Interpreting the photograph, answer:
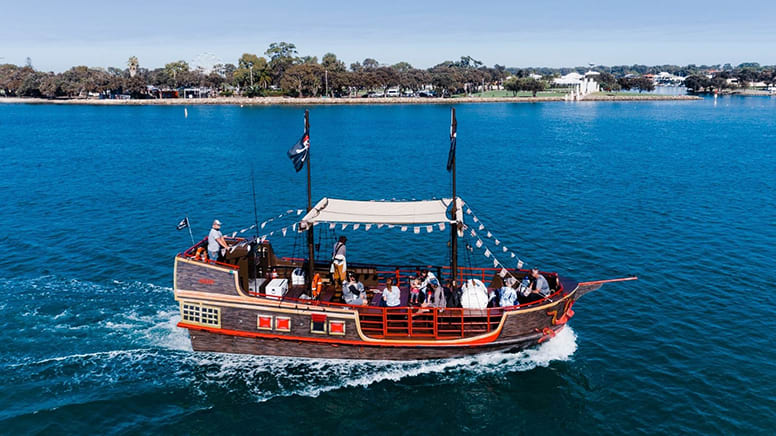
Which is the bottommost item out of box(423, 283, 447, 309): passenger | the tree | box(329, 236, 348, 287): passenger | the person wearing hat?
box(423, 283, 447, 309): passenger

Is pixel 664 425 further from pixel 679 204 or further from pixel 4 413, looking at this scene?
pixel 679 204

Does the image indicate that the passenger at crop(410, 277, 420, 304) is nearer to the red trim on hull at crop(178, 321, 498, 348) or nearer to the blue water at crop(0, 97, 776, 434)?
the red trim on hull at crop(178, 321, 498, 348)

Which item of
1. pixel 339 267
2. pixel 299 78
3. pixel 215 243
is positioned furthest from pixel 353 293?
pixel 299 78

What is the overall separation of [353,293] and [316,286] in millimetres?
1584

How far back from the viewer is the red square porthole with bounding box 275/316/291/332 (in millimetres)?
21516

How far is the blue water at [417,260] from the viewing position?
20.0m

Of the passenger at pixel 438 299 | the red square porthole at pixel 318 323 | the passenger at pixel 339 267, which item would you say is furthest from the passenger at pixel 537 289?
the red square porthole at pixel 318 323

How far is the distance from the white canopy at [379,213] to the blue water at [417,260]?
5.84 meters

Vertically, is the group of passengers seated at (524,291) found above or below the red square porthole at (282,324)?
above

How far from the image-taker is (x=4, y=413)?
1934 centimetres

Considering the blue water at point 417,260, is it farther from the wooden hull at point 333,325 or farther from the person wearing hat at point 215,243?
the person wearing hat at point 215,243

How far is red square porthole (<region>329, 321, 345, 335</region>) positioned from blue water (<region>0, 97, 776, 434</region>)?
1.80m

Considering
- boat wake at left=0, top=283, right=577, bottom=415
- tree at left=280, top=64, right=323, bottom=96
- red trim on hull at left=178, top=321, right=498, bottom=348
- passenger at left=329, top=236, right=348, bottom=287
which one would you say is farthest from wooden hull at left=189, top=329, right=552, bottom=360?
tree at left=280, top=64, right=323, bottom=96

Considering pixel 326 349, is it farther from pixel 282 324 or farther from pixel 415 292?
pixel 415 292
